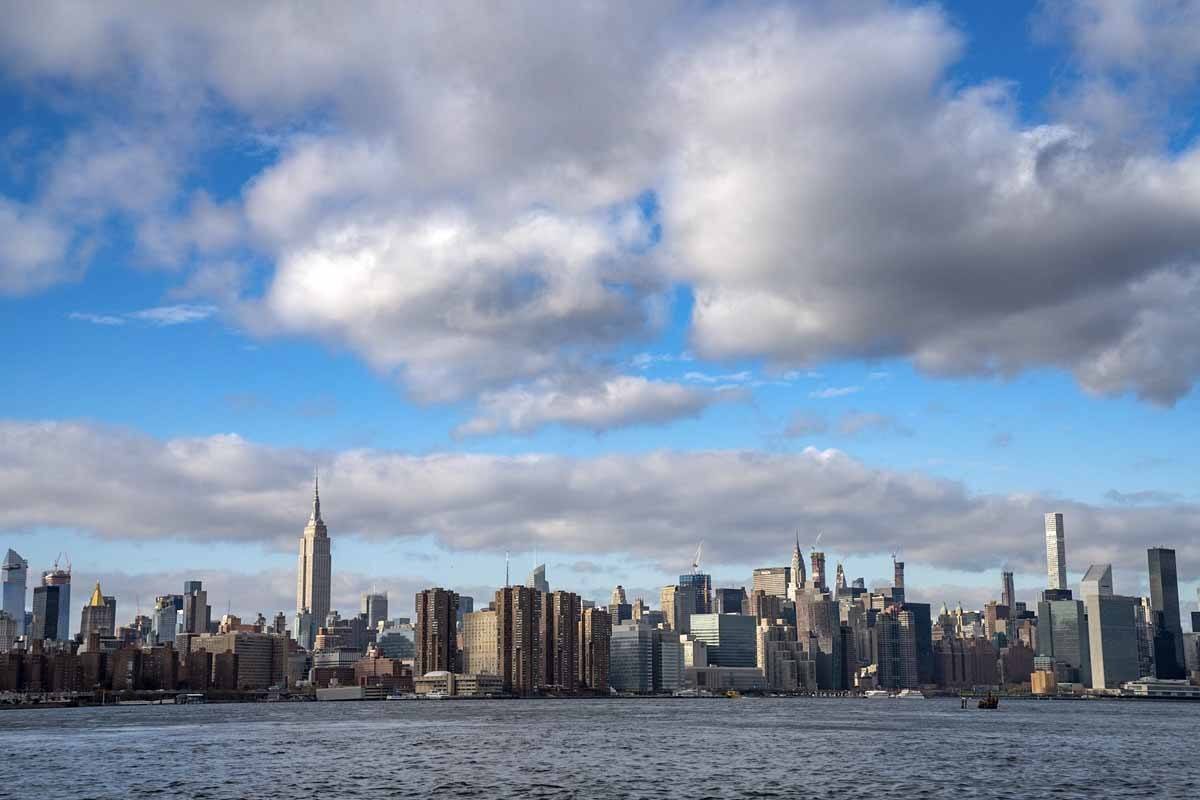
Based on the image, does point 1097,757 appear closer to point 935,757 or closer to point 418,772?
point 935,757

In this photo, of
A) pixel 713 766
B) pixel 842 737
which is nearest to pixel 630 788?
pixel 713 766

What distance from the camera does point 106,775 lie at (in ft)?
426

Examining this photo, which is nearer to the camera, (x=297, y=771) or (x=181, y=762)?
(x=297, y=771)

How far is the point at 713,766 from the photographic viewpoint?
13675 cm

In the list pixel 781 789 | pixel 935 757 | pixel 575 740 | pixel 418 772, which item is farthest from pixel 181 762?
pixel 935 757

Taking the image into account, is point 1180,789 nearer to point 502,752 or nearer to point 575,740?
point 502,752

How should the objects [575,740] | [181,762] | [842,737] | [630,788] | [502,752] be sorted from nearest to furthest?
1. [630,788]
2. [181,762]
3. [502,752]
4. [575,740]
5. [842,737]

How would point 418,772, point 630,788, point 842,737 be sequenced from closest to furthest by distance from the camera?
point 630,788 < point 418,772 < point 842,737

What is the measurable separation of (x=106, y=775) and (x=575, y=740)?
73.3 m

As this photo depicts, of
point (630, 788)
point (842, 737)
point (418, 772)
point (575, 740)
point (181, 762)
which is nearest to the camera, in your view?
point (630, 788)

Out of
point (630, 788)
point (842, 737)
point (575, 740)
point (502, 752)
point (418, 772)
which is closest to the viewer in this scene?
point (630, 788)

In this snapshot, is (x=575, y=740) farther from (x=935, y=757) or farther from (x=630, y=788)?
(x=630, y=788)

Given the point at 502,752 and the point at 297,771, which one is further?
the point at 502,752

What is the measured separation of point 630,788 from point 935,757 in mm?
55100
